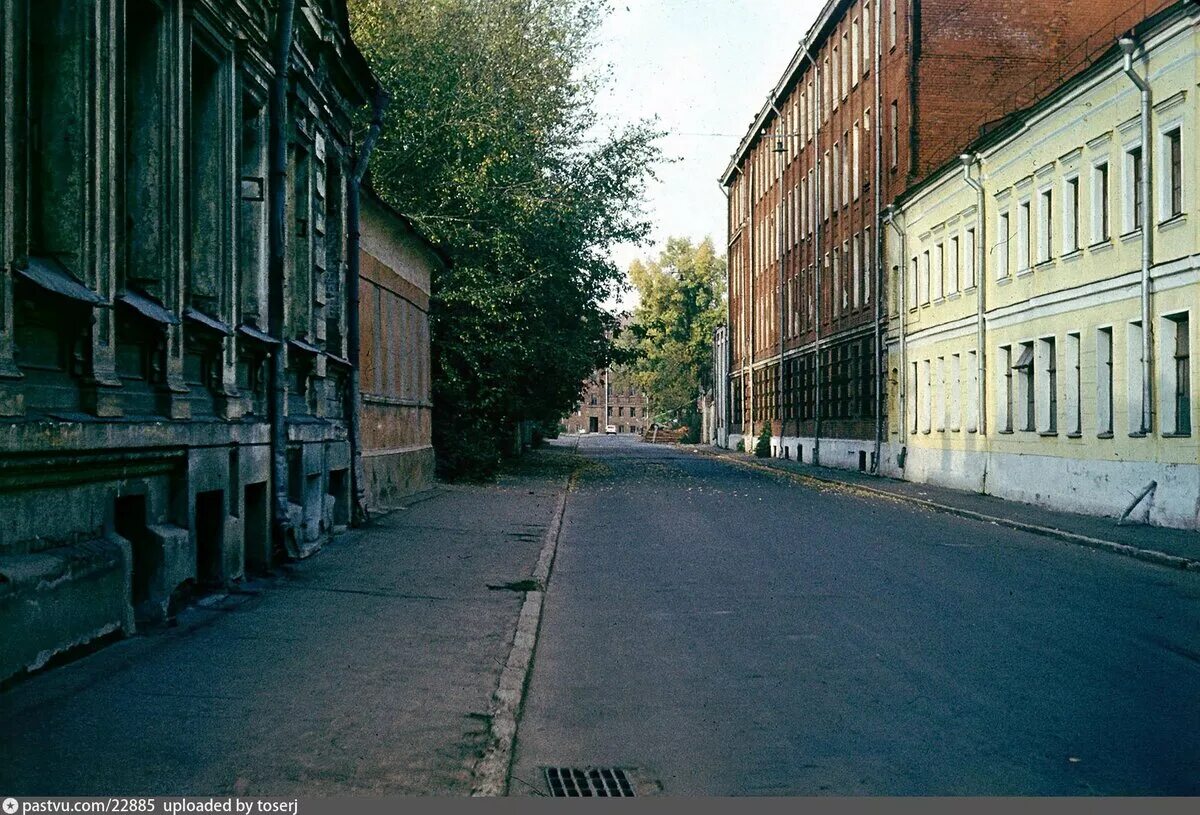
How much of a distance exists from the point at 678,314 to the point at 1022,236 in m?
74.1

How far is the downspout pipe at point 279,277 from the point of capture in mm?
14297

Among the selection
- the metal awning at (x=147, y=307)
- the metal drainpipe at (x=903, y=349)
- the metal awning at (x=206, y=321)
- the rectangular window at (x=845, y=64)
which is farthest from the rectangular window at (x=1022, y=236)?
the rectangular window at (x=845, y=64)

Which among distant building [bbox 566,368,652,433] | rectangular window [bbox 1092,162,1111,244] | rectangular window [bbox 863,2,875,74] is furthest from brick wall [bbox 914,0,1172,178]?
distant building [bbox 566,368,652,433]

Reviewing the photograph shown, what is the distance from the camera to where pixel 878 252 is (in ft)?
136

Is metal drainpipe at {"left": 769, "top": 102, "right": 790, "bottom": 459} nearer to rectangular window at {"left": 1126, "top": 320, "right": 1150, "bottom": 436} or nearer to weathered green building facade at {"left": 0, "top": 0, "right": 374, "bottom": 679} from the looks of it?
rectangular window at {"left": 1126, "top": 320, "right": 1150, "bottom": 436}

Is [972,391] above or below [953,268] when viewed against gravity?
below

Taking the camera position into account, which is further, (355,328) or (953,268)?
(953,268)

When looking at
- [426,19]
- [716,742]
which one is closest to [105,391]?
[716,742]

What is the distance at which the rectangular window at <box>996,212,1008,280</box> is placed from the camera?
28953mm

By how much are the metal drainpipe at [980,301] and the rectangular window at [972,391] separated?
6.0 inches

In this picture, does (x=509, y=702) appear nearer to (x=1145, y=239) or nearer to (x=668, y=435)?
(x=1145, y=239)

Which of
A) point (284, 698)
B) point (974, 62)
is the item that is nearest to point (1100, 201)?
point (974, 62)

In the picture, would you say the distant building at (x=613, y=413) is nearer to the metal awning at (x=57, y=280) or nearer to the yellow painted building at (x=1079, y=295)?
the yellow painted building at (x=1079, y=295)

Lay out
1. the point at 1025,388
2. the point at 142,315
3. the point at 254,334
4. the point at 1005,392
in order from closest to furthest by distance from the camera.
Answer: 1. the point at 142,315
2. the point at 254,334
3. the point at 1025,388
4. the point at 1005,392
